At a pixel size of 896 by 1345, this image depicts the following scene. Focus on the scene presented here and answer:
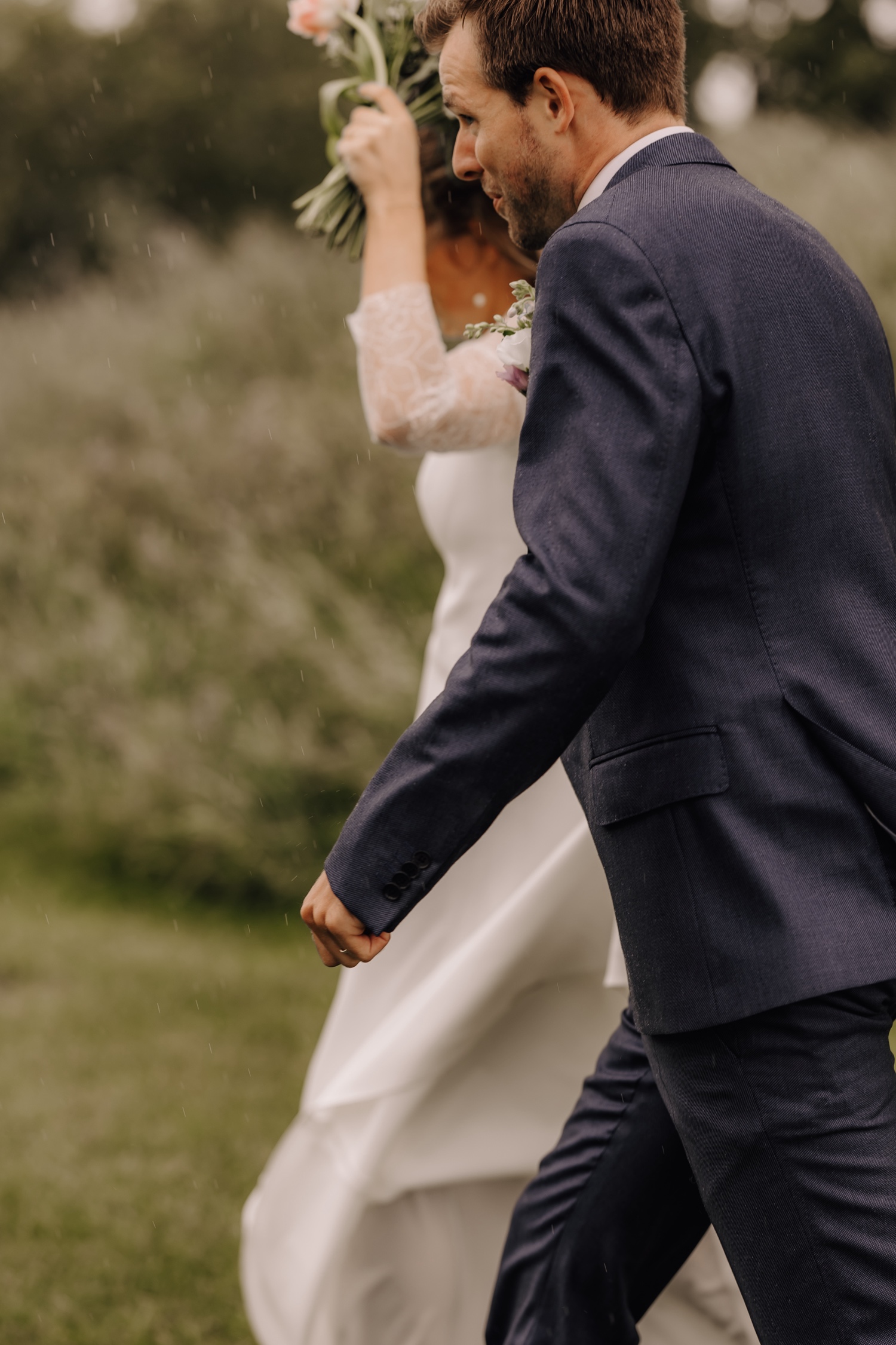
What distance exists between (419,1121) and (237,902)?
11.8 feet

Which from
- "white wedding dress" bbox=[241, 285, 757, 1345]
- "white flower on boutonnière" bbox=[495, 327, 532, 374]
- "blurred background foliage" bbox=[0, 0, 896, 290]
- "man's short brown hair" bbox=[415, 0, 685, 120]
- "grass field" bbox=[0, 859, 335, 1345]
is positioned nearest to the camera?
"man's short brown hair" bbox=[415, 0, 685, 120]

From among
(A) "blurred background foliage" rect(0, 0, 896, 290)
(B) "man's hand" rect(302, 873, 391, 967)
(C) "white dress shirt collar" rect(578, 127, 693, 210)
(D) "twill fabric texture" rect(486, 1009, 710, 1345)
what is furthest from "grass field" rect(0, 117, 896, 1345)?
(A) "blurred background foliage" rect(0, 0, 896, 290)

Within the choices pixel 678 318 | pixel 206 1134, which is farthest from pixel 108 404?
pixel 678 318

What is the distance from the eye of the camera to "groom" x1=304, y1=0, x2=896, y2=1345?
151cm

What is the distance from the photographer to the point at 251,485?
815 centimetres

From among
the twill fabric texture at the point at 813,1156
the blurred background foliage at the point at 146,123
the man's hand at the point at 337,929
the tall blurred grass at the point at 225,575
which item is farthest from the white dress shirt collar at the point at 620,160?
the blurred background foliage at the point at 146,123

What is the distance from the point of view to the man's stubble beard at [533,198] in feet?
5.83

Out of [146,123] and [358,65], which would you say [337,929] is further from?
[146,123]

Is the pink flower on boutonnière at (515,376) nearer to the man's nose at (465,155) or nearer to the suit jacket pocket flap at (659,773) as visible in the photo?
the man's nose at (465,155)

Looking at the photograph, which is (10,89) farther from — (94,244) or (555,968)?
(555,968)

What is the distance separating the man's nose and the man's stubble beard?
7 cm

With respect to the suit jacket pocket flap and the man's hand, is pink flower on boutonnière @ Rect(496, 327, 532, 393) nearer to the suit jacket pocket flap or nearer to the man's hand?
the suit jacket pocket flap

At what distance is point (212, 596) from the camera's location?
7652mm

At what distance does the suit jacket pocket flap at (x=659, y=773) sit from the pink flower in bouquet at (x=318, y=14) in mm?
1947
